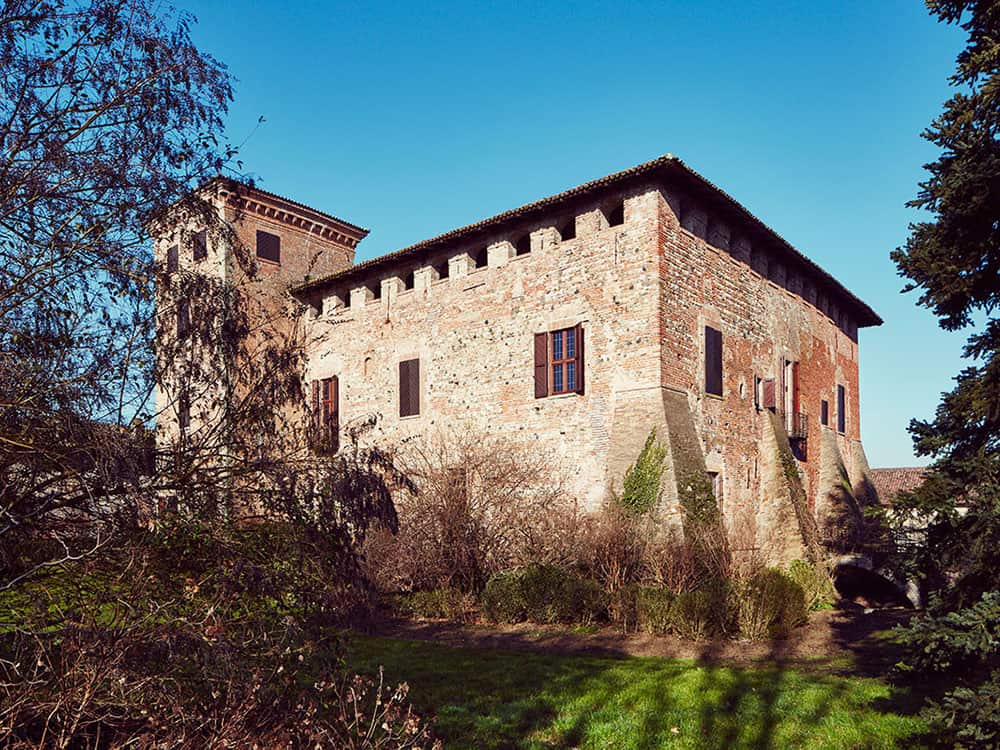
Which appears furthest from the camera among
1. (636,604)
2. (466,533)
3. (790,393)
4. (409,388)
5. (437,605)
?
(790,393)

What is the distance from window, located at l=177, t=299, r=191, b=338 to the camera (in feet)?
18.5

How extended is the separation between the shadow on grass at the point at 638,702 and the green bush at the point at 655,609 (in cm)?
126

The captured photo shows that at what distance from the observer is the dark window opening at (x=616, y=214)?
1688 cm

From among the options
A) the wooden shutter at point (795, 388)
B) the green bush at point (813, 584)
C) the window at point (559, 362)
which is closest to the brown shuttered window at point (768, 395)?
the wooden shutter at point (795, 388)

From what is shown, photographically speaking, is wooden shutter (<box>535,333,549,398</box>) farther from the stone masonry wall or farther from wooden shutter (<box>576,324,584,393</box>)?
wooden shutter (<box>576,324,584,393</box>)

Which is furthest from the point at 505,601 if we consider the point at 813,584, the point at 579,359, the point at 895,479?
the point at 895,479

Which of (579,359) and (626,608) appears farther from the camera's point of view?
(579,359)

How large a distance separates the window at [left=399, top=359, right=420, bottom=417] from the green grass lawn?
1007 centimetres

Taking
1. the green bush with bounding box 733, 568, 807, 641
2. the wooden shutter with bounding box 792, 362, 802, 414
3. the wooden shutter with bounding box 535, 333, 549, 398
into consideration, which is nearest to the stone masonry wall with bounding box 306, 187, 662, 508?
the wooden shutter with bounding box 535, 333, 549, 398

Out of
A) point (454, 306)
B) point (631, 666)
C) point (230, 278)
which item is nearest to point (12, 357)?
point (230, 278)

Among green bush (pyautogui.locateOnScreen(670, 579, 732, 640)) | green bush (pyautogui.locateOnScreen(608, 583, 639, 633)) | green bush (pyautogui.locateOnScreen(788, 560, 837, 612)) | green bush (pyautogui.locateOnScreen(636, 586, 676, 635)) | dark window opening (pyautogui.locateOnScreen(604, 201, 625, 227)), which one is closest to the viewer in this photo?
green bush (pyautogui.locateOnScreen(670, 579, 732, 640))

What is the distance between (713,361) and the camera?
17375 millimetres

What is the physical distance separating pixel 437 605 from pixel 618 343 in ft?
21.0

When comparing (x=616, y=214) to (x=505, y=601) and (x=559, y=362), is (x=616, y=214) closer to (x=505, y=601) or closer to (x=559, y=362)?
(x=559, y=362)
